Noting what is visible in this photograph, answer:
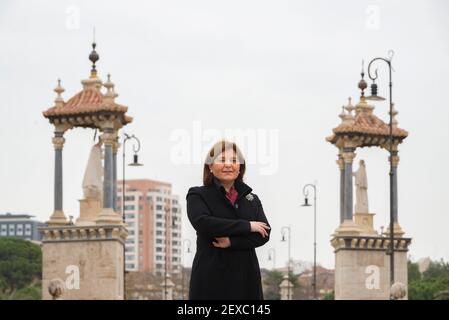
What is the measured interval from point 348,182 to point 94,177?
35.0 feet

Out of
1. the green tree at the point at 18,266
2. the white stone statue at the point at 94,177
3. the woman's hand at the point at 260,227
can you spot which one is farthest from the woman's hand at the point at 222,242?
the green tree at the point at 18,266

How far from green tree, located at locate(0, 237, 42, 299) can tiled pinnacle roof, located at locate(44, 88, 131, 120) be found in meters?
56.7

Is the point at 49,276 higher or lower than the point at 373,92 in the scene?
lower

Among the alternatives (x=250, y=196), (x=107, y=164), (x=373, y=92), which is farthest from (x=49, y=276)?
(x=250, y=196)

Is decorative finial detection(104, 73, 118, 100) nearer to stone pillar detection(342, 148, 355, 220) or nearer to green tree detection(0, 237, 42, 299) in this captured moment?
stone pillar detection(342, 148, 355, 220)

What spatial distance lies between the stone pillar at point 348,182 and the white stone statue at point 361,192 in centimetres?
31

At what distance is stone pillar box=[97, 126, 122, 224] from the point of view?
51.7 meters

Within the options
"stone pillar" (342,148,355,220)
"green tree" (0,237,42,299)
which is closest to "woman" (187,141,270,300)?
"stone pillar" (342,148,355,220)

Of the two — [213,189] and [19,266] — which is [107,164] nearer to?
[213,189]

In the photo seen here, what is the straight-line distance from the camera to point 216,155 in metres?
7.86

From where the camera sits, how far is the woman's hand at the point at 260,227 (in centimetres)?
777

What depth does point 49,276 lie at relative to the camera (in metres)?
51.3
